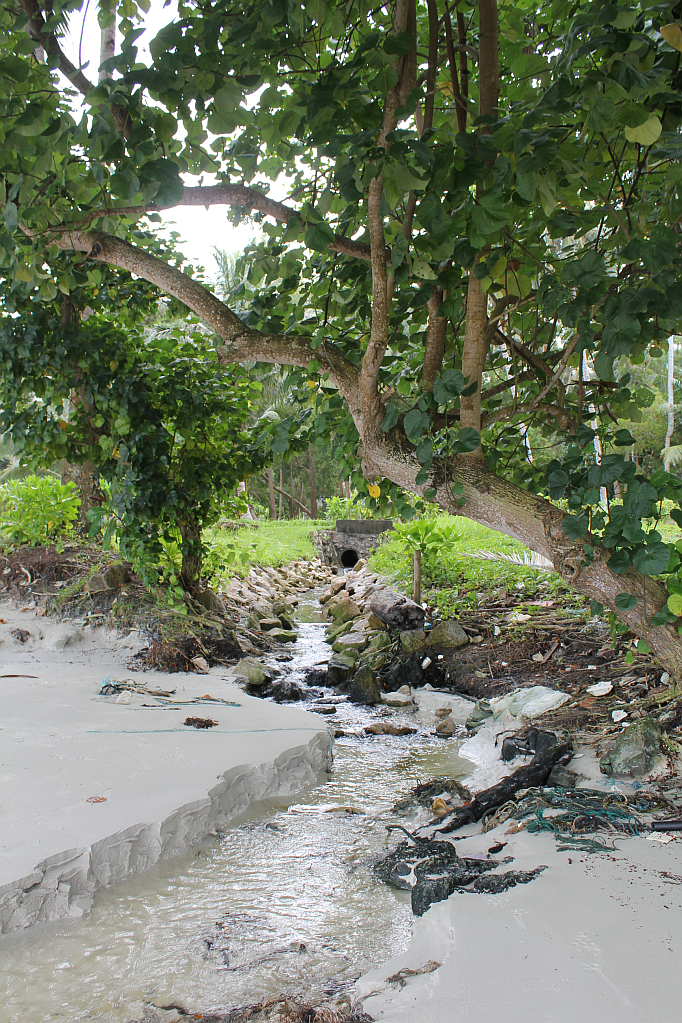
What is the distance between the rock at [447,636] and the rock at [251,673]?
1646 mm

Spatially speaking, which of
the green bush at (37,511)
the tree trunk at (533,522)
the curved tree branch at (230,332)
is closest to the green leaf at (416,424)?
the tree trunk at (533,522)

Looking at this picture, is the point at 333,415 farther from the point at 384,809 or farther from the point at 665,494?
the point at 384,809

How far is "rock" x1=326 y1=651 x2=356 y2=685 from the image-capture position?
19.7 ft

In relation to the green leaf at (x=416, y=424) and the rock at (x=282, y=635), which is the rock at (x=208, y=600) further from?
the green leaf at (x=416, y=424)

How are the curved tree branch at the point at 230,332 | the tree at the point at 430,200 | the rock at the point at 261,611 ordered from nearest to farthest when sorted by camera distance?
the tree at the point at 430,200
the curved tree branch at the point at 230,332
the rock at the point at 261,611

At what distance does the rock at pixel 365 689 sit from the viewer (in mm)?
5461

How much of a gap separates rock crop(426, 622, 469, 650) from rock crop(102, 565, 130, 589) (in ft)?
10.1

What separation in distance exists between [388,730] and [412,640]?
1.48 meters

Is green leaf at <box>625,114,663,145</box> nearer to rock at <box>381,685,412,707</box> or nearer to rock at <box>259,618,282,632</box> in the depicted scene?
rock at <box>381,685,412,707</box>

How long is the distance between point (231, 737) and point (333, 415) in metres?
2.05

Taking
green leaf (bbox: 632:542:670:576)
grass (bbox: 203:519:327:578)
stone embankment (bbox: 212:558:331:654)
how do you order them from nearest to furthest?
green leaf (bbox: 632:542:670:576) < grass (bbox: 203:519:327:578) < stone embankment (bbox: 212:558:331:654)

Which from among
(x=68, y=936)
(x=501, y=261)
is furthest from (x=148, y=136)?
(x=68, y=936)

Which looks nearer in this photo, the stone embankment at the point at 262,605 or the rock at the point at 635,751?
the rock at the point at 635,751

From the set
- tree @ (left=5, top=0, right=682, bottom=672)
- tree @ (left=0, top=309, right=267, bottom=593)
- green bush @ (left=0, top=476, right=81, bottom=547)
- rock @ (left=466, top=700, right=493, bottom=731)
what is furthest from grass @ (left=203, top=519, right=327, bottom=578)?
tree @ (left=5, top=0, right=682, bottom=672)
